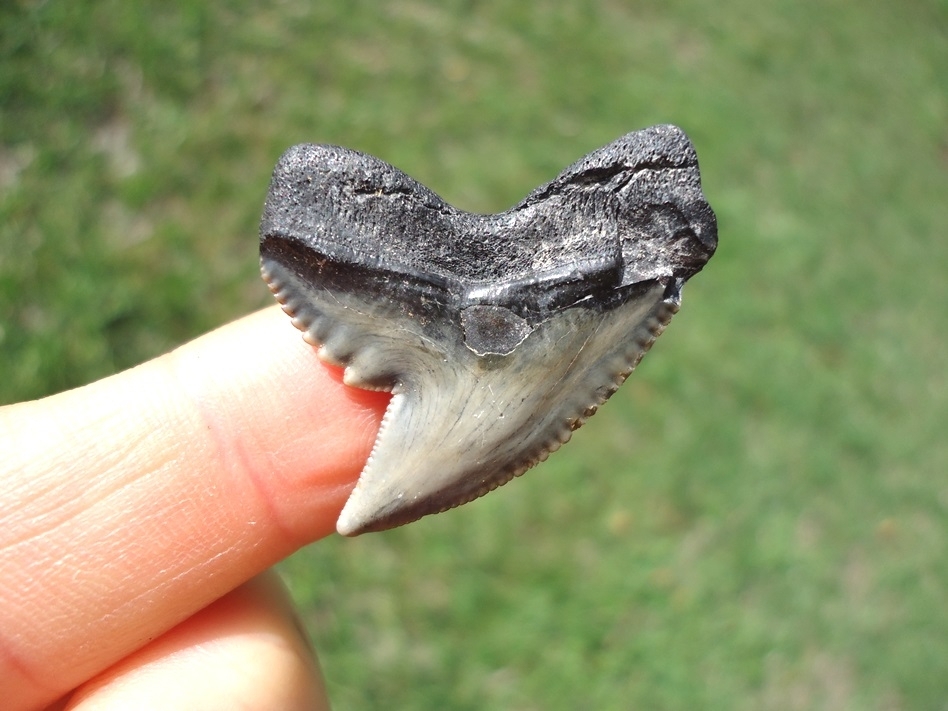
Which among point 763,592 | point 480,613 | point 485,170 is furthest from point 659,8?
point 480,613

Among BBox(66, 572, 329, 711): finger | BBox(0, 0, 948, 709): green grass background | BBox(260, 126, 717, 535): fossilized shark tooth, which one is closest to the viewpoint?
BBox(260, 126, 717, 535): fossilized shark tooth

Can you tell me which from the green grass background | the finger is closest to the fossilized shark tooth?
the finger

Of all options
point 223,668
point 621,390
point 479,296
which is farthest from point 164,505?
point 621,390

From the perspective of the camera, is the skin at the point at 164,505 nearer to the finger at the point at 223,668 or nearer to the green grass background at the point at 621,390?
the finger at the point at 223,668

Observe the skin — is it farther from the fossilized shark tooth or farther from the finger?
the fossilized shark tooth

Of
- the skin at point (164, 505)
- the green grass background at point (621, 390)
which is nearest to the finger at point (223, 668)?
the skin at point (164, 505)

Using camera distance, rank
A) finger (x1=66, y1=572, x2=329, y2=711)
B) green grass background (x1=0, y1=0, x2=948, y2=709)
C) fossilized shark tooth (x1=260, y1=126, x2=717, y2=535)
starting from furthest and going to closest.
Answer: green grass background (x1=0, y1=0, x2=948, y2=709) → finger (x1=66, y1=572, x2=329, y2=711) → fossilized shark tooth (x1=260, y1=126, x2=717, y2=535)

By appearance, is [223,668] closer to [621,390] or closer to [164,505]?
[164,505]

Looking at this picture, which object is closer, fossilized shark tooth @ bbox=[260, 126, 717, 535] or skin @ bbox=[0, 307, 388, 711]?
fossilized shark tooth @ bbox=[260, 126, 717, 535]

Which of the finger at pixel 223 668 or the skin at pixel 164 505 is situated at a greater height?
the skin at pixel 164 505
